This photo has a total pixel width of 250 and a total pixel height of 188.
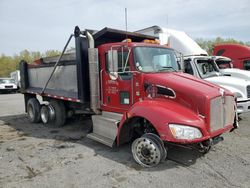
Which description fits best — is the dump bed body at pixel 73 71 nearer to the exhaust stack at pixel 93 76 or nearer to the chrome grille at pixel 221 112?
the exhaust stack at pixel 93 76

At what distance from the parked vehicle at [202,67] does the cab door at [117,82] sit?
1.76 meters

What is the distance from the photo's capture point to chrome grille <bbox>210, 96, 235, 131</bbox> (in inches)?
160

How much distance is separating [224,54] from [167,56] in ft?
29.5

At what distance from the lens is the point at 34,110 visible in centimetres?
827

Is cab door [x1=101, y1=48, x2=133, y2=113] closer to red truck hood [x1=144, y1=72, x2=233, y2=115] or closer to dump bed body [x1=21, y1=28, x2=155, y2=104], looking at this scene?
red truck hood [x1=144, y1=72, x2=233, y2=115]

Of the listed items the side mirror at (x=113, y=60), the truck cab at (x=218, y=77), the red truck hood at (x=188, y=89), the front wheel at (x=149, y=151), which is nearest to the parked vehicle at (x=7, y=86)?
the truck cab at (x=218, y=77)

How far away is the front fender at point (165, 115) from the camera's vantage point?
12.5 feet

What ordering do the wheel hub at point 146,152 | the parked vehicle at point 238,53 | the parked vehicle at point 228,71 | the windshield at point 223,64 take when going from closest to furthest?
the wheel hub at point 146,152 → the parked vehicle at point 228,71 → the windshield at point 223,64 → the parked vehicle at point 238,53

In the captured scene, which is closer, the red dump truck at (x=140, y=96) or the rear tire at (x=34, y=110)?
the red dump truck at (x=140, y=96)

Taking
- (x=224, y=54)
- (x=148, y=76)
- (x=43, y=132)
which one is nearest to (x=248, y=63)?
(x=224, y=54)

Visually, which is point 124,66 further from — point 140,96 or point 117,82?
point 140,96

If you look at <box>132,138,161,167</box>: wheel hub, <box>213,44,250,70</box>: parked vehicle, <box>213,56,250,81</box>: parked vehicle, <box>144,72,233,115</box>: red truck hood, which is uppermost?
<box>213,44,250,70</box>: parked vehicle

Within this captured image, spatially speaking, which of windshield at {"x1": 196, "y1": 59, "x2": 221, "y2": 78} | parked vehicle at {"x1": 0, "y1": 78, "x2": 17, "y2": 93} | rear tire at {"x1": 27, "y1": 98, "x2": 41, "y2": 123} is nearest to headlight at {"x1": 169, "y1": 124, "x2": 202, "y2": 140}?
windshield at {"x1": 196, "y1": 59, "x2": 221, "y2": 78}

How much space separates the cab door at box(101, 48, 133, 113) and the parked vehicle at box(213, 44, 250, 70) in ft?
31.3
